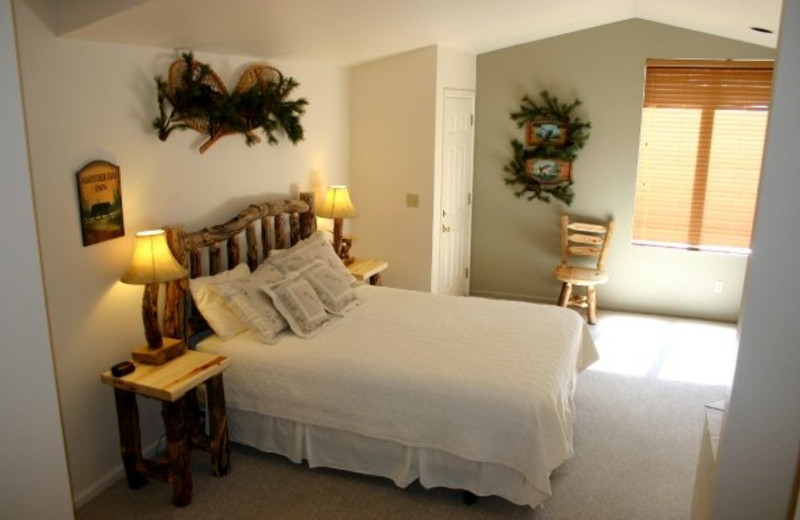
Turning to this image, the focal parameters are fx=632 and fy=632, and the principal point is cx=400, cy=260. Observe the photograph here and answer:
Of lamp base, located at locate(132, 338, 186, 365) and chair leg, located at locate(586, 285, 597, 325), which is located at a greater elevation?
lamp base, located at locate(132, 338, 186, 365)

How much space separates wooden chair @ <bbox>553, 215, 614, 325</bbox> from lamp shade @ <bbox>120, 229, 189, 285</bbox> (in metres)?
3.62

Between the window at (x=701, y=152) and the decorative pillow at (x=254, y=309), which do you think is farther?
the window at (x=701, y=152)

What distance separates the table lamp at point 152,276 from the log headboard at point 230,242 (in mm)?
195

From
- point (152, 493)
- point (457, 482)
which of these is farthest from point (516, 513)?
point (152, 493)

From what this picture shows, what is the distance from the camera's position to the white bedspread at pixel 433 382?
2885 millimetres

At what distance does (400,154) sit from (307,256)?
1.55 metres

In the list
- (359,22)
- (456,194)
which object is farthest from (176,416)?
(456,194)

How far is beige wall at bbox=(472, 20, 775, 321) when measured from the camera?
18.1 feet

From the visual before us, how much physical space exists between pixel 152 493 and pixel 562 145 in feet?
14.5

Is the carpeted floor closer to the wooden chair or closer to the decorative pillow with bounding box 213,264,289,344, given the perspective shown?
the decorative pillow with bounding box 213,264,289,344

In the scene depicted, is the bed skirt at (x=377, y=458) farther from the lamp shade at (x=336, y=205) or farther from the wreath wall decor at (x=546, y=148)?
the wreath wall decor at (x=546, y=148)

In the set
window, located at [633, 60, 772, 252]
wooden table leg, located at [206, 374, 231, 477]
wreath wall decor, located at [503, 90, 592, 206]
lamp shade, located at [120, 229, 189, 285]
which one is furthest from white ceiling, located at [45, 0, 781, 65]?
wooden table leg, located at [206, 374, 231, 477]

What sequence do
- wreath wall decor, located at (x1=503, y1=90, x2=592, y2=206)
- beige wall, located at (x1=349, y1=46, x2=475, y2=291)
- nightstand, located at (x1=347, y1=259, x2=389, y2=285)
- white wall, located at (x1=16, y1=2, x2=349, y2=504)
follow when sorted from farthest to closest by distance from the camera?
1. wreath wall decor, located at (x1=503, y1=90, x2=592, y2=206)
2. beige wall, located at (x1=349, y1=46, x2=475, y2=291)
3. nightstand, located at (x1=347, y1=259, x2=389, y2=285)
4. white wall, located at (x1=16, y1=2, x2=349, y2=504)

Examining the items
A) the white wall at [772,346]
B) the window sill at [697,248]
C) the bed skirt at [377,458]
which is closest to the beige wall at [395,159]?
the window sill at [697,248]
